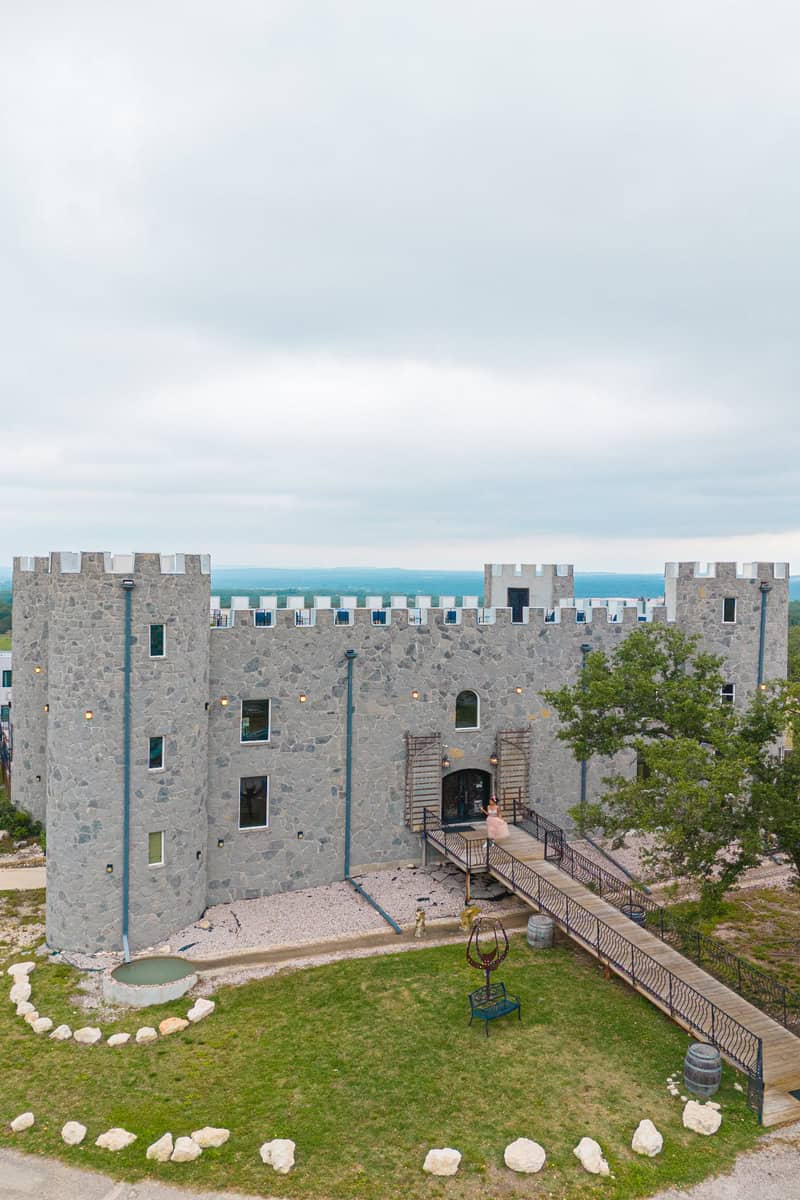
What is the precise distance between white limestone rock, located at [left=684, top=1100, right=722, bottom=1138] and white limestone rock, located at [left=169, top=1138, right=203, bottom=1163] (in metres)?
7.91

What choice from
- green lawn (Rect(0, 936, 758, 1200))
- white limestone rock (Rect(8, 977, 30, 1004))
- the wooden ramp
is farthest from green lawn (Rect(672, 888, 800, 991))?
white limestone rock (Rect(8, 977, 30, 1004))

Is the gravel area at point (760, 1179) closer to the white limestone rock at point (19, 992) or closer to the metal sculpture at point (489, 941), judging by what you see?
the metal sculpture at point (489, 941)

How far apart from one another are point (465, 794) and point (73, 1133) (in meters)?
14.9

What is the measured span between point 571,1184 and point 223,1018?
7900 millimetres

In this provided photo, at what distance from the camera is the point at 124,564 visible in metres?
19.2

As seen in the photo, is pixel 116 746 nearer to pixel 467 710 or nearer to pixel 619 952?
pixel 467 710

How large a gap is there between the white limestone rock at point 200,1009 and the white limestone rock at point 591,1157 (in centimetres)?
808

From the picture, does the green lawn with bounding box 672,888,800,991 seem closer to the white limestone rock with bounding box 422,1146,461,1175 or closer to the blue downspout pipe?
the white limestone rock with bounding box 422,1146,461,1175

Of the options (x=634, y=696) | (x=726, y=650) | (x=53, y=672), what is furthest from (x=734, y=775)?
(x=53, y=672)

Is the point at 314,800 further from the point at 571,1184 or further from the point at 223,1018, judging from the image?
the point at 571,1184

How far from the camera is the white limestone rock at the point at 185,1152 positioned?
12195 millimetres

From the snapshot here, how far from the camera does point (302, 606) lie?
74.9 ft

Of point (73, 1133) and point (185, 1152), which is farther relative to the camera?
point (73, 1133)

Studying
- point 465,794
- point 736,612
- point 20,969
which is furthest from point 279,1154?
point 736,612
